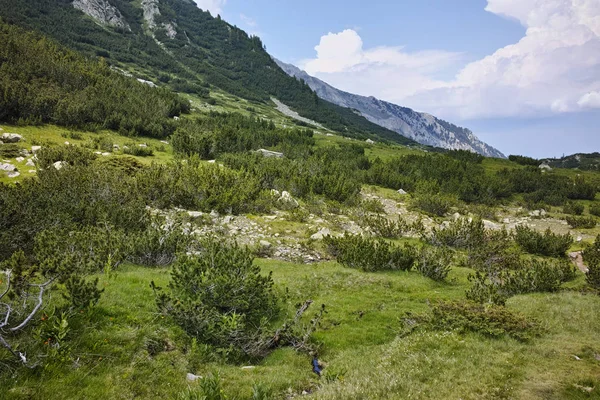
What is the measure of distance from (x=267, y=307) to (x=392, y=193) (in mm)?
29080

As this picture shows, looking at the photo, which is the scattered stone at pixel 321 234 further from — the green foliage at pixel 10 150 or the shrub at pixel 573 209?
the shrub at pixel 573 209

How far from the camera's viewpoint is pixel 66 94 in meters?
34.9

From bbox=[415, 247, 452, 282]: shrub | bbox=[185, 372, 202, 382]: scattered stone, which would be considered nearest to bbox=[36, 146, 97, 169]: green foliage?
bbox=[185, 372, 202, 382]: scattered stone

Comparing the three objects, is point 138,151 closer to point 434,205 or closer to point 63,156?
point 63,156

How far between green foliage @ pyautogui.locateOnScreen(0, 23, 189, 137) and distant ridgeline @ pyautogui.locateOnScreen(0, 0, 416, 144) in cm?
→ 3272

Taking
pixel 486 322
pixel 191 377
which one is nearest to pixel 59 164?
pixel 191 377

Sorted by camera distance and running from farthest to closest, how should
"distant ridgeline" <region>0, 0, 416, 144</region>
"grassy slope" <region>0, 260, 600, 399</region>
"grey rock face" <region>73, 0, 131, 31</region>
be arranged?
"grey rock face" <region>73, 0, 131, 31</region> → "distant ridgeline" <region>0, 0, 416, 144</region> → "grassy slope" <region>0, 260, 600, 399</region>

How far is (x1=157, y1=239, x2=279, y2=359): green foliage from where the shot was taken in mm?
9047

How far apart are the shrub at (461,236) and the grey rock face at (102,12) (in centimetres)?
12042

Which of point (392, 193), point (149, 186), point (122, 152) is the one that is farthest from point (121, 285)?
point (392, 193)

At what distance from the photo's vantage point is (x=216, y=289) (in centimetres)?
1019

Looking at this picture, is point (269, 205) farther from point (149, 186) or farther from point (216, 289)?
point (216, 289)

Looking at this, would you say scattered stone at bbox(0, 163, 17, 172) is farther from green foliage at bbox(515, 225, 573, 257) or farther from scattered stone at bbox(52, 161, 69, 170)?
green foliage at bbox(515, 225, 573, 257)

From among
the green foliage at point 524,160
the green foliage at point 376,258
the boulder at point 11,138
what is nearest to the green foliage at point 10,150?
the boulder at point 11,138
